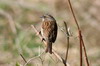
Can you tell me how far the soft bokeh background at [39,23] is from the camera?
774 cm

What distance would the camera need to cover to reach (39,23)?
366 inches

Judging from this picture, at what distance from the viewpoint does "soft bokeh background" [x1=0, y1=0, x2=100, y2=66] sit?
7738mm

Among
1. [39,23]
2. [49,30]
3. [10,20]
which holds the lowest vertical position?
[39,23]

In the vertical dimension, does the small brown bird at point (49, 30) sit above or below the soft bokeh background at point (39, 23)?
above

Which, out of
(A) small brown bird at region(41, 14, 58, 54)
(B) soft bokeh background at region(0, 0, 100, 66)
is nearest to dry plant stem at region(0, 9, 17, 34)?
(B) soft bokeh background at region(0, 0, 100, 66)

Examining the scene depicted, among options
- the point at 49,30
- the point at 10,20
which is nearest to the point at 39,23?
the point at 10,20

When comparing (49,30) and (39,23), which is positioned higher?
(49,30)

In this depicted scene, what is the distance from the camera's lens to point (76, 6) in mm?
9805

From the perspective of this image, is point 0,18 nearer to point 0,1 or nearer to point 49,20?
point 0,1

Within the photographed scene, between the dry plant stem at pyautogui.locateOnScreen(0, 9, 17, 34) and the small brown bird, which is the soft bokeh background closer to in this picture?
the dry plant stem at pyautogui.locateOnScreen(0, 9, 17, 34)

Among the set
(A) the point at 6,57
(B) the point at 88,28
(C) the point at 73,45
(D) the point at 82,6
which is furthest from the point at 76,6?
(A) the point at 6,57

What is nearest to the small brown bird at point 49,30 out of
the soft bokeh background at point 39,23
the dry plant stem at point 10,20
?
the soft bokeh background at point 39,23

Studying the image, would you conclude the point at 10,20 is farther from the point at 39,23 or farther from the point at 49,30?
the point at 49,30

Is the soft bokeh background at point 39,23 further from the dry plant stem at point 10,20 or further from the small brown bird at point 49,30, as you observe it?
the small brown bird at point 49,30
